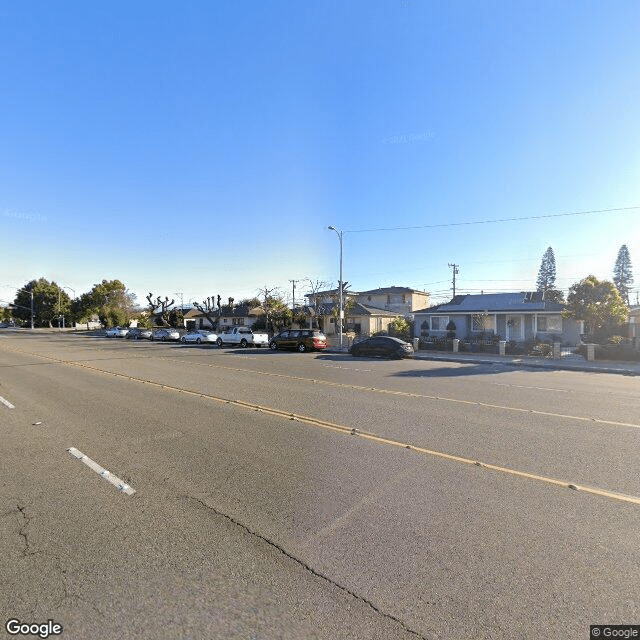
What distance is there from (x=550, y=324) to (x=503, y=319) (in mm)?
3611

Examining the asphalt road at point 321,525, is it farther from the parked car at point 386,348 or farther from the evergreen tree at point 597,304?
the evergreen tree at point 597,304

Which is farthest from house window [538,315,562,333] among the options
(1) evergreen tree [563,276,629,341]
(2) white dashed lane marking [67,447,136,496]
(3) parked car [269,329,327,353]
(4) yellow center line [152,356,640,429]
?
(2) white dashed lane marking [67,447,136,496]

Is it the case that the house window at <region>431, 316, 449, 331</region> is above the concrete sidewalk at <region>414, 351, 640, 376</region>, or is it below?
above

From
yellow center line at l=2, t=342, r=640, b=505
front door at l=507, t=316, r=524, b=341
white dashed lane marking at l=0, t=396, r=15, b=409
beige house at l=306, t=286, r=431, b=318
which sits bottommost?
white dashed lane marking at l=0, t=396, r=15, b=409

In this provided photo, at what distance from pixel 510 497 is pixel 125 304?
9290cm

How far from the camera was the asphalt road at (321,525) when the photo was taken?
2.75 meters

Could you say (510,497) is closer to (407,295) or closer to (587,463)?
(587,463)

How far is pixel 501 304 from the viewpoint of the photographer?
36.8 m

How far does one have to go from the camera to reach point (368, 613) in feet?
8.99

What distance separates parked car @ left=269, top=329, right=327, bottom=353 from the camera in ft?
104

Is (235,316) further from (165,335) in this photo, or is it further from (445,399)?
(445,399)

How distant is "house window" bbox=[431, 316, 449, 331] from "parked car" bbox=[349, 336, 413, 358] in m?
13.5

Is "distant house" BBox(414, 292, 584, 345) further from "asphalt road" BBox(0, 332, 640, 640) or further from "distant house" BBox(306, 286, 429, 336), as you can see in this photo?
"asphalt road" BBox(0, 332, 640, 640)

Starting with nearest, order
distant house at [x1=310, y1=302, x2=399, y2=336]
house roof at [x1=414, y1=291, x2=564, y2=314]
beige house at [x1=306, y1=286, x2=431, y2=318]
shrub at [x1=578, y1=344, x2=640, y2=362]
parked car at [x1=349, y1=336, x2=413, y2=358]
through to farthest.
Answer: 1. shrub at [x1=578, y1=344, x2=640, y2=362]
2. parked car at [x1=349, y1=336, x2=413, y2=358]
3. house roof at [x1=414, y1=291, x2=564, y2=314]
4. distant house at [x1=310, y1=302, x2=399, y2=336]
5. beige house at [x1=306, y1=286, x2=431, y2=318]
